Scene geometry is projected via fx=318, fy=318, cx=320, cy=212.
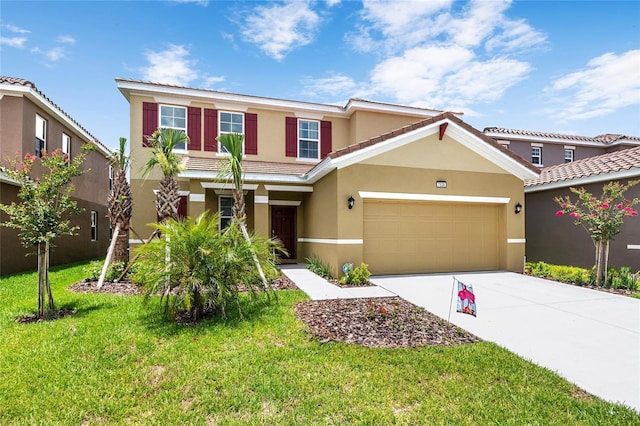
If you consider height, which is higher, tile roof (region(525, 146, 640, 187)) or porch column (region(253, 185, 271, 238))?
tile roof (region(525, 146, 640, 187))

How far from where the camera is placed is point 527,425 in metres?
2.91

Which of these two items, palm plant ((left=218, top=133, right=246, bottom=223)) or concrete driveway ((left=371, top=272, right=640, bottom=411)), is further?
palm plant ((left=218, top=133, right=246, bottom=223))

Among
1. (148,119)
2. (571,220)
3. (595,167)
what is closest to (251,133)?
(148,119)

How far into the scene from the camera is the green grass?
308 cm

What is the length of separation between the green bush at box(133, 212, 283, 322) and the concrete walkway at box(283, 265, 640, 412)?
2377 mm

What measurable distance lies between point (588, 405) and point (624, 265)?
393 inches

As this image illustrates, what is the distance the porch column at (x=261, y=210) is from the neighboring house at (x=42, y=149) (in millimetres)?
6333

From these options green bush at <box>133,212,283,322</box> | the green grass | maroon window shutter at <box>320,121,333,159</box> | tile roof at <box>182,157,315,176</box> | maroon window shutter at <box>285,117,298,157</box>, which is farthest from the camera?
maroon window shutter at <box>320,121,333,159</box>

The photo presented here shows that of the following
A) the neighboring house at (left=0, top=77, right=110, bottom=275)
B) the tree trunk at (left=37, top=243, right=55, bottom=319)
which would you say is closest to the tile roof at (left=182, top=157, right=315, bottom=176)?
the neighboring house at (left=0, top=77, right=110, bottom=275)

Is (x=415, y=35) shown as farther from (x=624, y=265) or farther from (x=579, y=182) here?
(x=624, y=265)

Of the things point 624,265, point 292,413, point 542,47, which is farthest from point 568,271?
point 292,413

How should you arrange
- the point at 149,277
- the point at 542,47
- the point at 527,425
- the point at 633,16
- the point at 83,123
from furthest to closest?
the point at 83,123
the point at 542,47
the point at 633,16
the point at 149,277
the point at 527,425

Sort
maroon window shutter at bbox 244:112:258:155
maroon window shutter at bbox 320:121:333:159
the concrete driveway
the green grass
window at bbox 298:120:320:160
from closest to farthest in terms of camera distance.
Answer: the green grass < the concrete driveway < maroon window shutter at bbox 244:112:258:155 < window at bbox 298:120:320:160 < maroon window shutter at bbox 320:121:333:159

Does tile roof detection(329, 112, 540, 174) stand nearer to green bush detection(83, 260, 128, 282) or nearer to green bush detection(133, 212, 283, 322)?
green bush detection(133, 212, 283, 322)
